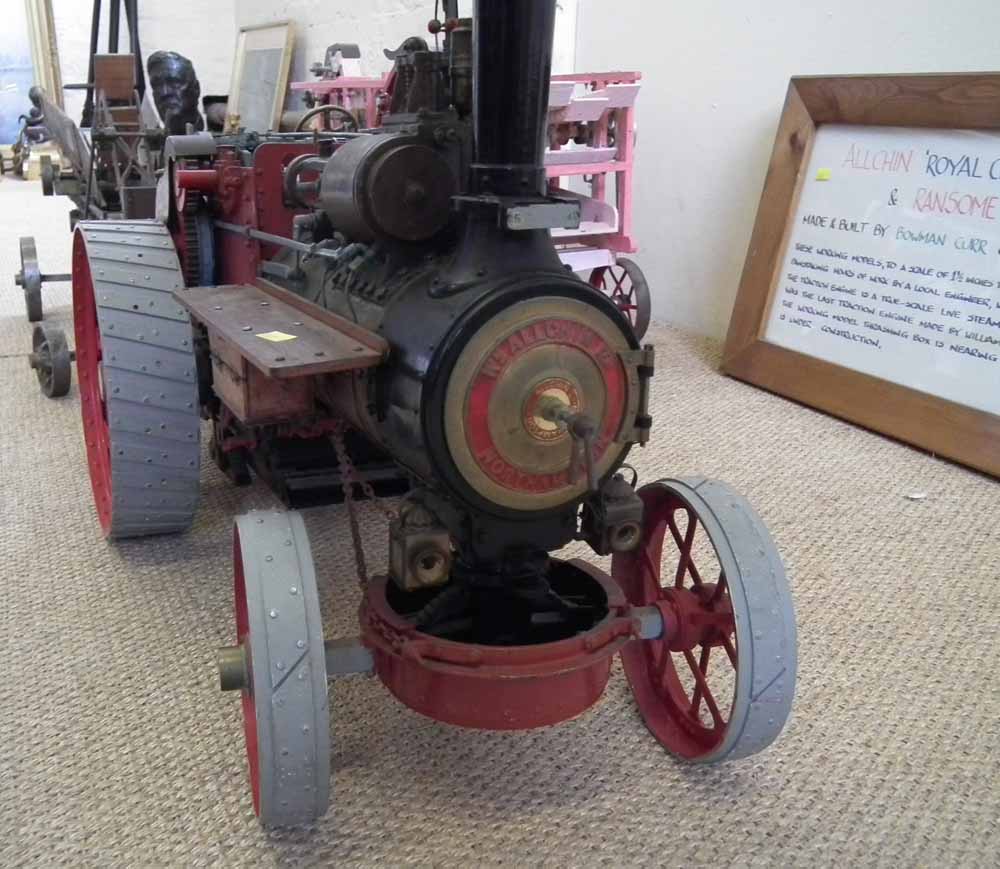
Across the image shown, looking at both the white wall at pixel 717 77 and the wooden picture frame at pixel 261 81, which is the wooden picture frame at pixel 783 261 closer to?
the white wall at pixel 717 77

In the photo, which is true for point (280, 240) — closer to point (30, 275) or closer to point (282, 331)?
point (282, 331)

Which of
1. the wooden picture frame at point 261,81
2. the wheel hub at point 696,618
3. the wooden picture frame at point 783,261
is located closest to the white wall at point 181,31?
the wooden picture frame at point 261,81

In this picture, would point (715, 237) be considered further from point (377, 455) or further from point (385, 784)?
point (385, 784)

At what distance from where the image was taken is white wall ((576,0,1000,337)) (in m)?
2.89

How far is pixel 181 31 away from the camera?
746 centimetres

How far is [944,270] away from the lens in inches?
106

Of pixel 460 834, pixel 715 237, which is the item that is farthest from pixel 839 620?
pixel 715 237

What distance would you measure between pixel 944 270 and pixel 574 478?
1909 millimetres

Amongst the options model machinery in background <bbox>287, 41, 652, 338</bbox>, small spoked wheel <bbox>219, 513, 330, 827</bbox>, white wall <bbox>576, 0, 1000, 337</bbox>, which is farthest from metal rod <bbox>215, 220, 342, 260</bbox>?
white wall <bbox>576, 0, 1000, 337</bbox>

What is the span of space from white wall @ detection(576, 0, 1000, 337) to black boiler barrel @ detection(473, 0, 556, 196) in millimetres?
1999

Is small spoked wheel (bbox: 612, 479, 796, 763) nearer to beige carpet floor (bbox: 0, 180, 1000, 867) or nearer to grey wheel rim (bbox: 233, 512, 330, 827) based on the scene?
beige carpet floor (bbox: 0, 180, 1000, 867)

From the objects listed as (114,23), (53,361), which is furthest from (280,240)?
(114,23)

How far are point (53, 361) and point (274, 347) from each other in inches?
78.5

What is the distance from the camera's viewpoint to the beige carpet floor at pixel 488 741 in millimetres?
1320
